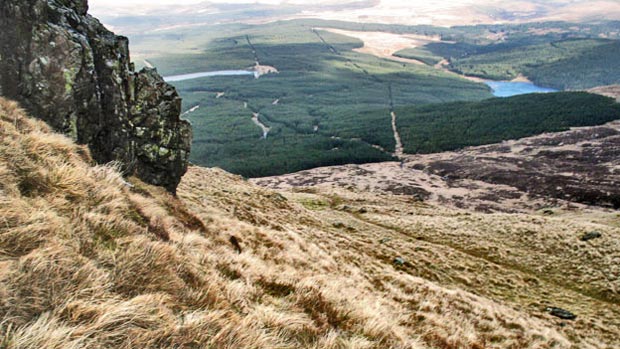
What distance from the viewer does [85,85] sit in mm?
15125

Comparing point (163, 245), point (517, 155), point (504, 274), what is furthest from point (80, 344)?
point (517, 155)

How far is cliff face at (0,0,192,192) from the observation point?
13.8 meters

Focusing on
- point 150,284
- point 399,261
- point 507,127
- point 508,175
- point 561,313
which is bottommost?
point 508,175

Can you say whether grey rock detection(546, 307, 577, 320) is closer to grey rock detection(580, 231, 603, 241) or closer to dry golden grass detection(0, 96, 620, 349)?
dry golden grass detection(0, 96, 620, 349)

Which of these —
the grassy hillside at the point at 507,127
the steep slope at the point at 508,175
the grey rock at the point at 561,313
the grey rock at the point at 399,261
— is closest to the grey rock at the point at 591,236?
the grey rock at the point at 561,313

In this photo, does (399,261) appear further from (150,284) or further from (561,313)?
(150,284)

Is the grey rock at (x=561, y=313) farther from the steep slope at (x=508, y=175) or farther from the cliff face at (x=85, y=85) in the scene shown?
the steep slope at (x=508, y=175)

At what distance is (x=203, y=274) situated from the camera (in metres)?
7.32

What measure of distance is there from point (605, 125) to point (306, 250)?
199 metres

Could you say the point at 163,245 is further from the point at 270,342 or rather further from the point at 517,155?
the point at 517,155

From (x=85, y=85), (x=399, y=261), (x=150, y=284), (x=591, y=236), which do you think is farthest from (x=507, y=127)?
(x=150, y=284)

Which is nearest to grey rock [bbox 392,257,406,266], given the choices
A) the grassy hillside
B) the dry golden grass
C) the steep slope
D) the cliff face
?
the dry golden grass

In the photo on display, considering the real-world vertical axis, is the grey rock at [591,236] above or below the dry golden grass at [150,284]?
below

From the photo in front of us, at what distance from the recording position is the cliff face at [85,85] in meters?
13.8
